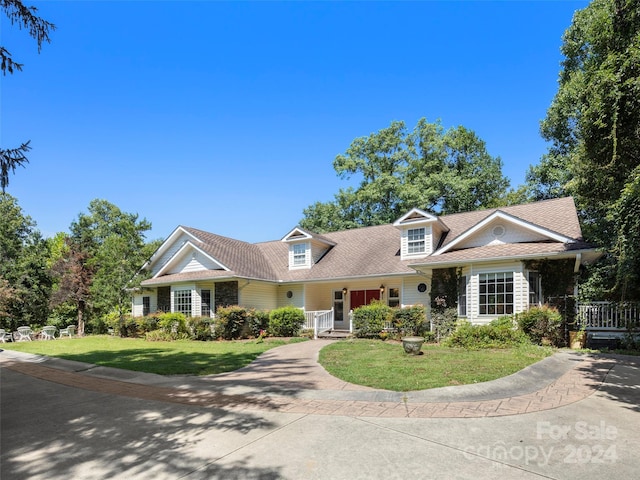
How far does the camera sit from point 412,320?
15.4m

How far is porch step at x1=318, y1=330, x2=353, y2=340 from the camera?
17.8 m

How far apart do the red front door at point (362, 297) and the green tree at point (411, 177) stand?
42.1ft

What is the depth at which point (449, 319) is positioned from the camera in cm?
1500

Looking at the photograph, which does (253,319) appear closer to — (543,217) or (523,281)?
(523,281)

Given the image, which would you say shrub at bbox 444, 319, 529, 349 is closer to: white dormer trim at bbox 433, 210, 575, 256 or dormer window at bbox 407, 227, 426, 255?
white dormer trim at bbox 433, 210, 575, 256

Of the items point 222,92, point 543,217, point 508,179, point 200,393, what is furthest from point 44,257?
point 508,179

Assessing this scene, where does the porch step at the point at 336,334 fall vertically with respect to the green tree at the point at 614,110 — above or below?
below

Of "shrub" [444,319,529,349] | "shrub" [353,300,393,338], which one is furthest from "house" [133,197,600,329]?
"shrub" [353,300,393,338]

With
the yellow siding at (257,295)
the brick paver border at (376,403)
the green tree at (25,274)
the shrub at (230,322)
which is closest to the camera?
the brick paver border at (376,403)

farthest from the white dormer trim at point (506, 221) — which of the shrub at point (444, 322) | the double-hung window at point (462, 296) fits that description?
the shrub at point (444, 322)

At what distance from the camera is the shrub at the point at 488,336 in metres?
12.4

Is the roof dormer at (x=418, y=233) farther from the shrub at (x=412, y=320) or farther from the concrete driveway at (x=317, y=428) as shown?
the concrete driveway at (x=317, y=428)

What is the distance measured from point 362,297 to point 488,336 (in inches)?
326

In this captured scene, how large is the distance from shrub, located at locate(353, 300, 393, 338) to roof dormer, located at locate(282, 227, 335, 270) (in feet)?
18.0
